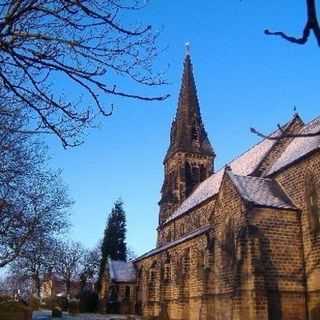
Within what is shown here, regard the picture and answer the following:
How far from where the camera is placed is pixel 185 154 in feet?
177

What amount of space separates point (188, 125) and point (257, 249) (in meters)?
36.1

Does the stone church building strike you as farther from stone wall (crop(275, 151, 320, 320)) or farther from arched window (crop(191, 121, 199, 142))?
arched window (crop(191, 121, 199, 142))

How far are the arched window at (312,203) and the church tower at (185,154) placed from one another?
2777cm

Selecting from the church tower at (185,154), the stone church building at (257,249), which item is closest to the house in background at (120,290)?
the church tower at (185,154)

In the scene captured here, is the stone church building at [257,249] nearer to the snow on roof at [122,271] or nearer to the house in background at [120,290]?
the house in background at [120,290]

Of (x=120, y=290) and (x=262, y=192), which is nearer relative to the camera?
(x=262, y=192)

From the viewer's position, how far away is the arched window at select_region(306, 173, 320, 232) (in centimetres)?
2275

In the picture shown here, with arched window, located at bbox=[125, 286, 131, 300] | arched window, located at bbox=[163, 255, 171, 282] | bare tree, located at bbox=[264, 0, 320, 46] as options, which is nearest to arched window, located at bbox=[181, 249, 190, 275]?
arched window, located at bbox=[163, 255, 171, 282]

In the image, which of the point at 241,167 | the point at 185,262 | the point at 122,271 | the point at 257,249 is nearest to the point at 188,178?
the point at 122,271

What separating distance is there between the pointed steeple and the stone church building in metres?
18.9

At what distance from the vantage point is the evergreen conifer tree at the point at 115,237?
67.9 meters

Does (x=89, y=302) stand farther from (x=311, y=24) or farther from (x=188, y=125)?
(x=311, y=24)

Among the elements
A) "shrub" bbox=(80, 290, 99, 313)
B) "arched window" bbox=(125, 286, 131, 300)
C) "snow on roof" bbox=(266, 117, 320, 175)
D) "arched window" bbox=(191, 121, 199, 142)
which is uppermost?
"arched window" bbox=(191, 121, 199, 142)

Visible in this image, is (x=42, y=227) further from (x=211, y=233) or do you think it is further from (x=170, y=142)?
(x=170, y=142)
